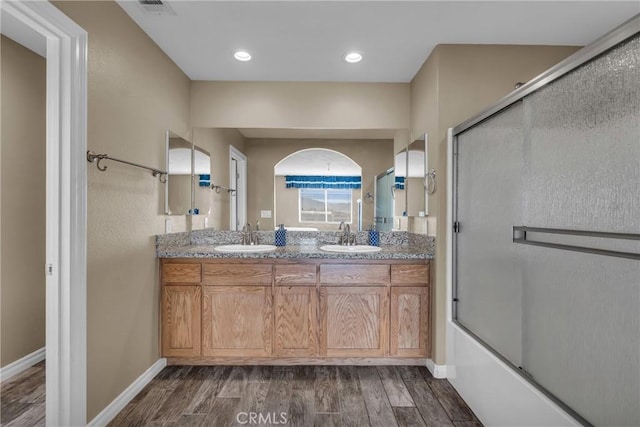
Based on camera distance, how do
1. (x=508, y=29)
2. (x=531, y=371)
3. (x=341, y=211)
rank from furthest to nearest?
1. (x=341, y=211)
2. (x=508, y=29)
3. (x=531, y=371)

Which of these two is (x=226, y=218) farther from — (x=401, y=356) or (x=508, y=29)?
(x=508, y=29)

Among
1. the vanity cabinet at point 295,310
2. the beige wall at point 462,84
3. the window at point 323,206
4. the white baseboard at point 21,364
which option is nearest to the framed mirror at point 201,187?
the window at point 323,206

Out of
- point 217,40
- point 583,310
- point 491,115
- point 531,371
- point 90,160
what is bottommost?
point 531,371

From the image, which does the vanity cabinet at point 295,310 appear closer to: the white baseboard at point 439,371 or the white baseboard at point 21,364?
the white baseboard at point 439,371

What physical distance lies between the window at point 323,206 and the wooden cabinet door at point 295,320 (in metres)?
0.74

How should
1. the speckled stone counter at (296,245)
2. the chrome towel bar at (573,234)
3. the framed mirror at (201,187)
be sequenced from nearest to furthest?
the chrome towel bar at (573,234)
the speckled stone counter at (296,245)
the framed mirror at (201,187)

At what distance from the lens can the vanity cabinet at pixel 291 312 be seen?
256 centimetres

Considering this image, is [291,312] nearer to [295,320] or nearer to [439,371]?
[295,320]

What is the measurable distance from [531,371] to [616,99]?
116cm

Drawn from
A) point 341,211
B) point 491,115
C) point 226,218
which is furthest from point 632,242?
point 226,218

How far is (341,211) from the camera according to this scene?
10.2 feet

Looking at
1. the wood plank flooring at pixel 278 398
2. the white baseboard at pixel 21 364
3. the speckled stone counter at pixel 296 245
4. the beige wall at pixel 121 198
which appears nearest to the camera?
the beige wall at pixel 121 198

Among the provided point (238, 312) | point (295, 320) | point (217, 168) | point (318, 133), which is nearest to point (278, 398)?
point (295, 320)

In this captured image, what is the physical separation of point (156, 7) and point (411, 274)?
7.78 ft
